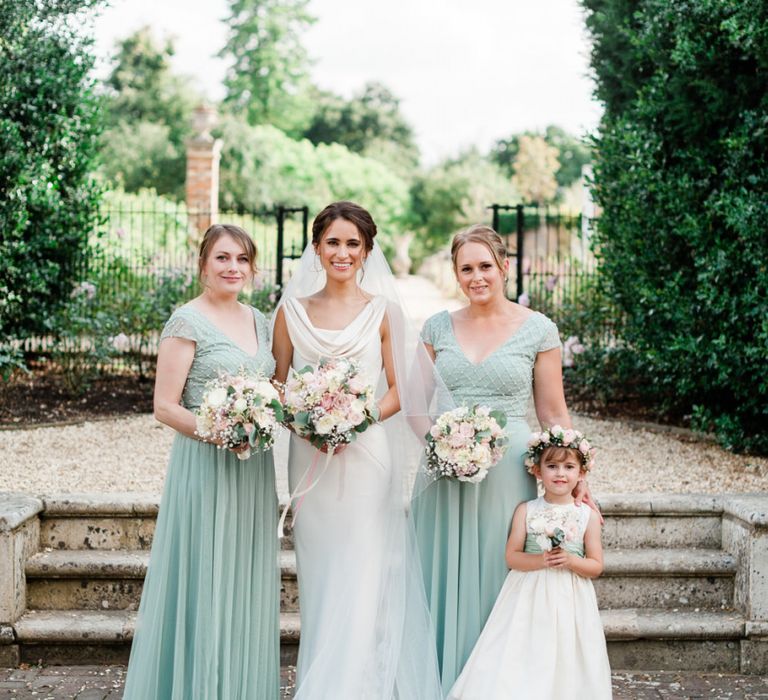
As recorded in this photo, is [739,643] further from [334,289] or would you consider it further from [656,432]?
[656,432]

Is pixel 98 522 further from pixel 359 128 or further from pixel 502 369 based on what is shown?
pixel 359 128

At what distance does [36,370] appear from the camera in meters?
10.7

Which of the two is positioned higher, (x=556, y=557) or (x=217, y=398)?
(x=217, y=398)

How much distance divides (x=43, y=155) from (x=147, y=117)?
982 inches

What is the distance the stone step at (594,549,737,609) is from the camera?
5020 millimetres

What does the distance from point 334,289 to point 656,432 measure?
203 inches

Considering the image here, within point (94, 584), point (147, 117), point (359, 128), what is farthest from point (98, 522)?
point (359, 128)

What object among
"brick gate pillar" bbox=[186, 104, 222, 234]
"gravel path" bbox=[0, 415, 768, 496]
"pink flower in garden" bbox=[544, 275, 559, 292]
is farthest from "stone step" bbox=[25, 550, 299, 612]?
"brick gate pillar" bbox=[186, 104, 222, 234]

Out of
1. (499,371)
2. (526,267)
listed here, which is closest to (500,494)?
(499,371)

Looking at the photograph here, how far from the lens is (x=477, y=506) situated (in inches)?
159

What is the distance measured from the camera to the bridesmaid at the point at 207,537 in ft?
12.5

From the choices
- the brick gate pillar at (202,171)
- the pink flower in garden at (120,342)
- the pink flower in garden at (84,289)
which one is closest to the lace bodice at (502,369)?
the pink flower in garden at (120,342)

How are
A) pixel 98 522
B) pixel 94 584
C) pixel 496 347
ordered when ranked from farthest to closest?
pixel 98 522, pixel 94 584, pixel 496 347

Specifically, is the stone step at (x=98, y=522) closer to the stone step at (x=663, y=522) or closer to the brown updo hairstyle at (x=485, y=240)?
the brown updo hairstyle at (x=485, y=240)
